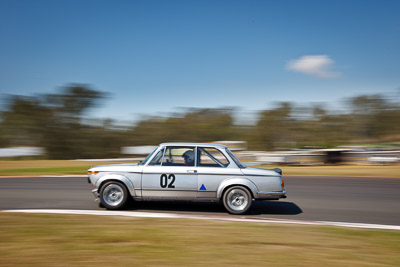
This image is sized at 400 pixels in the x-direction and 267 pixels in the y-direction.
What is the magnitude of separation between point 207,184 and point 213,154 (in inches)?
29.6

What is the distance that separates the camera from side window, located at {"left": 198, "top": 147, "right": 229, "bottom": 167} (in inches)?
311

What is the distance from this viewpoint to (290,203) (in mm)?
9688

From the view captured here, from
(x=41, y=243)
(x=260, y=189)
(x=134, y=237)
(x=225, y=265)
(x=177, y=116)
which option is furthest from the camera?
(x=177, y=116)

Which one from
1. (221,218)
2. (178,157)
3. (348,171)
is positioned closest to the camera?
(221,218)

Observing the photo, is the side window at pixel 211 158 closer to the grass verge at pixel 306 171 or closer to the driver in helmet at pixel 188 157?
the driver in helmet at pixel 188 157

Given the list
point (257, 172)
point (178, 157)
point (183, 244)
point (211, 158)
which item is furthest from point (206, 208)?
point (183, 244)

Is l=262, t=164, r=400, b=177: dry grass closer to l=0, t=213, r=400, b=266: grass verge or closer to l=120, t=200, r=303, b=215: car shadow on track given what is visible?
l=120, t=200, r=303, b=215: car shadow on track

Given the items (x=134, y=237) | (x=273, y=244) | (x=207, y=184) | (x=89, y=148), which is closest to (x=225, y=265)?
(x=273, y=244)

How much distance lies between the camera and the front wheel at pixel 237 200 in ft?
25.6

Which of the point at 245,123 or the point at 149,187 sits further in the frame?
the point at 245,123

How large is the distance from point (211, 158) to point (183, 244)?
10.3 feet

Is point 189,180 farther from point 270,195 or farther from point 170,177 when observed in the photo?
point 270,195

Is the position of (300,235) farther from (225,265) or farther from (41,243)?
(41,243)

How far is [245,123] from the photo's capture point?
167 feet
